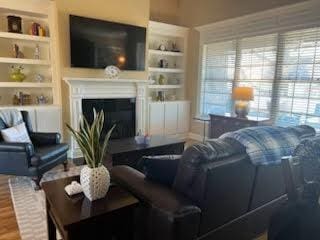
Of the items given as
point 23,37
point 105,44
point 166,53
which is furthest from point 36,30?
point 166,53

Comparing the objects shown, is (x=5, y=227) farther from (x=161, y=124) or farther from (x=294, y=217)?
(x=161, y=124)

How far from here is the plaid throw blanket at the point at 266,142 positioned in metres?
1.59

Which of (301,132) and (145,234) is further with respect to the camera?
(301,132)

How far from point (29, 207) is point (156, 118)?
10.5 ft

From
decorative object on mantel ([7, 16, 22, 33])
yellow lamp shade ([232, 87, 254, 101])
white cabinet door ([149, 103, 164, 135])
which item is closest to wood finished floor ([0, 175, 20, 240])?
Result: decorative object on mantel ([7, 16, 22, 33])

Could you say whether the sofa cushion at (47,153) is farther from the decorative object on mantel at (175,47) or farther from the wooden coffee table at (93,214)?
the decorative object on mantel at (175,47)

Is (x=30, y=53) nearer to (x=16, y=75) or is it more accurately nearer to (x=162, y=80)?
(x=16, y=75)

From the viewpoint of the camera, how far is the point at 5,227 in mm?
2219

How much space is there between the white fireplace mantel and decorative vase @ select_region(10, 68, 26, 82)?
2.40ft

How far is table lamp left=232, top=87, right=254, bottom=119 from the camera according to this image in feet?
13.6

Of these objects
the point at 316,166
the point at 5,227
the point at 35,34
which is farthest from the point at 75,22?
the point at 316,166

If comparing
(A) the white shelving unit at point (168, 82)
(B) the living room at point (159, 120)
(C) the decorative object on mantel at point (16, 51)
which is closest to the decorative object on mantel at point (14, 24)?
(B) the living room at point (159, 120)

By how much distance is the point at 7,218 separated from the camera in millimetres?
2369

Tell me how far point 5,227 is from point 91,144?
151 centimetres
